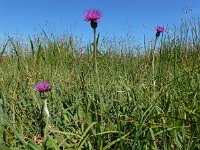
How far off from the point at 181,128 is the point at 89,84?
0.84m

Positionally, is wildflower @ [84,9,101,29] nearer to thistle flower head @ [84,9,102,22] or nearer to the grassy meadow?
thistle flower head @ [84,9,102,22]

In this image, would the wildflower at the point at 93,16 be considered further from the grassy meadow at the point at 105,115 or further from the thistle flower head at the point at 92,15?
the grassy meadow at the point at 105,115

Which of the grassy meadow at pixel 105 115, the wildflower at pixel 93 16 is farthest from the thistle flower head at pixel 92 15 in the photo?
the grassy meadow at pixel 105 115

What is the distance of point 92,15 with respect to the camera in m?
1.25

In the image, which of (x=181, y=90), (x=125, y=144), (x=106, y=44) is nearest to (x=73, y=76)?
(x=181, y=90)

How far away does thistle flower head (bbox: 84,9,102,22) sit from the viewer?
1.24m

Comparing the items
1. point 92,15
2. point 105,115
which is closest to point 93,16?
point 92,15

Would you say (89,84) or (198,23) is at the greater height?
(198,23)

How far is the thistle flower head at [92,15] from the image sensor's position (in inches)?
48.6

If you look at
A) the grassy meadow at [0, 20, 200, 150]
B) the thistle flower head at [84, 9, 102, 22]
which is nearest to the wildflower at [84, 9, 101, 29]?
the thistle flower head at [84, 9, 102, 22]

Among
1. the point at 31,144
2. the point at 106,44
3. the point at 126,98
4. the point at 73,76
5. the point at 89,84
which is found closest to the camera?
the point at 31,144

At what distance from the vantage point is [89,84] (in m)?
1.93

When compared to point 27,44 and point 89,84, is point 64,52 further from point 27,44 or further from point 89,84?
point 27,44

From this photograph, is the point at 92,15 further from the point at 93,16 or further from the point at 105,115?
the point at 105,115
